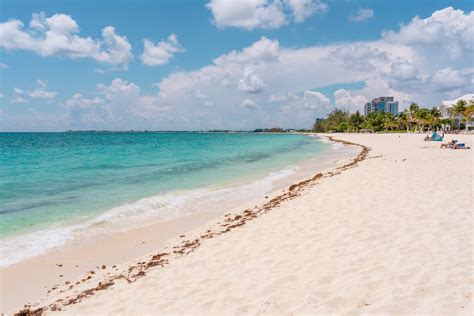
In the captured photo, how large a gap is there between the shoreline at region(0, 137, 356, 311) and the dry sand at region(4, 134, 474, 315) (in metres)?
0.58

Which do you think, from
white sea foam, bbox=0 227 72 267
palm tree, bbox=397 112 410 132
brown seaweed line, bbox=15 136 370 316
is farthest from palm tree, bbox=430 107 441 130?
white sea foam, bbox=0 227 72 267

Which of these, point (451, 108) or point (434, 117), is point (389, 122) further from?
point (451, 108)

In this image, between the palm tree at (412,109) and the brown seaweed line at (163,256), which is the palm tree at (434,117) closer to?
the palm tree at (412,109)

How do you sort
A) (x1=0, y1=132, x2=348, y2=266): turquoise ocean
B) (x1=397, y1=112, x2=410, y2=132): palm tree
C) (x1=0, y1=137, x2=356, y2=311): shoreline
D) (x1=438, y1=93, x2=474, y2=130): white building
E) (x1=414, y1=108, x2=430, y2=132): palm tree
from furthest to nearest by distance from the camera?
(x1=397, y1=112, x2=410, y2=132): palm tree, (x1=414, y1=108, x2=430, y2=132): palm tree, (x1=438, y1=93, x2=474, y2=130): white building, (x1=0, y1=132, x2=348, y2=266): turquoise ocean, (x1=0, y1=137, x2=356, y2=311): shoreline

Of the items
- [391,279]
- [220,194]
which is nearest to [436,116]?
[220,194]

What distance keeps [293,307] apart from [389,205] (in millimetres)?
6125

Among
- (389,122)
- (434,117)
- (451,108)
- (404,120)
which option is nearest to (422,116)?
(434,117)

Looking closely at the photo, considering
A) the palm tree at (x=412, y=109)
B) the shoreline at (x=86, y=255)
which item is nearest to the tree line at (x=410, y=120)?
the palm tree at (x=412, y=109)

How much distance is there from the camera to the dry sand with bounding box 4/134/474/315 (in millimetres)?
4090

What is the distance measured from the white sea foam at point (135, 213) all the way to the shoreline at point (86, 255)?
43cm

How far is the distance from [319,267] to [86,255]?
575cm

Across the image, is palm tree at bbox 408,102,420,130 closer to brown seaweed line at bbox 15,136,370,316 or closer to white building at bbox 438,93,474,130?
white building at bbox 438,93,474,130

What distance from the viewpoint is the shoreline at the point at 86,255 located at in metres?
6.17

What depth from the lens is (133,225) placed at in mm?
10000
